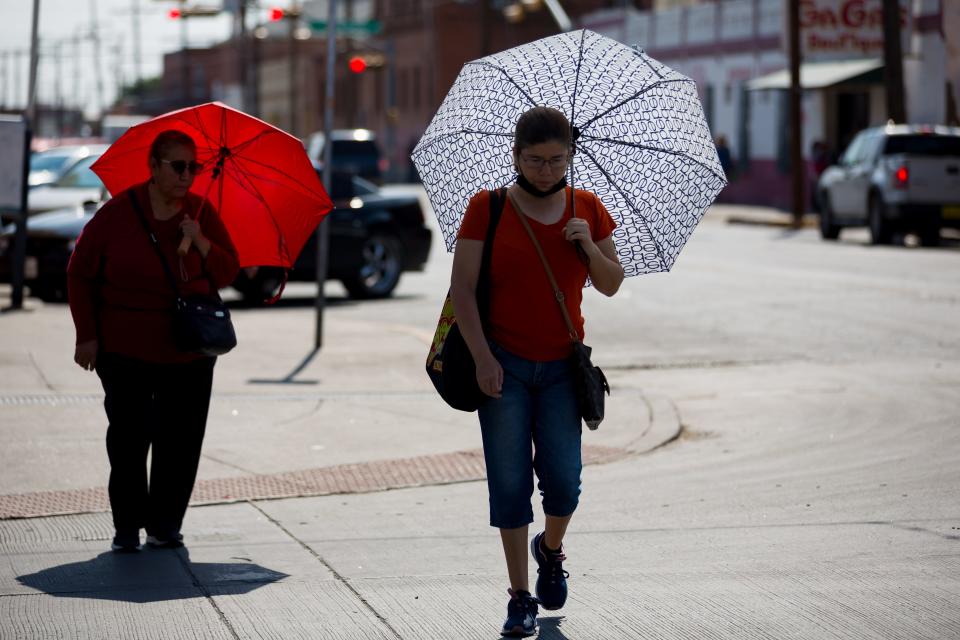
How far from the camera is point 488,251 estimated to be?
5203 mm

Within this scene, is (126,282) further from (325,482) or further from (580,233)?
(580,233)

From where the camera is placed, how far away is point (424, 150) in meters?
5.90

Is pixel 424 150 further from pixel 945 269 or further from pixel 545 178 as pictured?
pixel 945 269

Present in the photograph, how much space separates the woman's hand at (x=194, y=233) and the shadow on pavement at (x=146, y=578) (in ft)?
3.93

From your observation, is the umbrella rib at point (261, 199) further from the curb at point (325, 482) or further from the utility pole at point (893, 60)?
the utility pole at point (893, 60)

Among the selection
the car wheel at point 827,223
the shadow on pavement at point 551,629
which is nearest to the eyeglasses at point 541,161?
the shadow on pavement at point 551,629

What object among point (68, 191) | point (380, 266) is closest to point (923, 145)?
point (380, 266)

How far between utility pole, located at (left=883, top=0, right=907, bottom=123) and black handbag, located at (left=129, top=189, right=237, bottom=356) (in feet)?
95.9

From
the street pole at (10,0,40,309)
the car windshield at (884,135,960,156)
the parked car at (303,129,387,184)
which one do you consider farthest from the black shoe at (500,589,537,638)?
the parked car at (303,129,387,184)

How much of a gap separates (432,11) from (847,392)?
219 feet

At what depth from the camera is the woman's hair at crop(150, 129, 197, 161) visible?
650cm

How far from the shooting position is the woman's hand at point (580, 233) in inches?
202

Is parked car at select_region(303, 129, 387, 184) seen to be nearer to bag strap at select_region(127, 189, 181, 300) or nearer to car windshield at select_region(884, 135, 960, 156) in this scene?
car windshield at select_region(884, 135, 960, 156)

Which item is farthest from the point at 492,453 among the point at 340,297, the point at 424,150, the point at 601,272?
the point at 340,297
